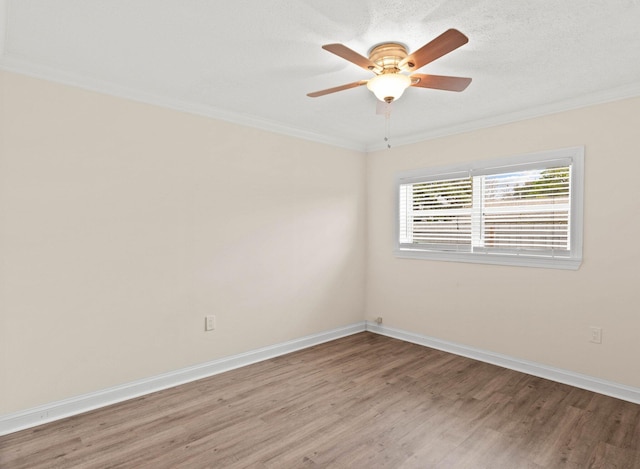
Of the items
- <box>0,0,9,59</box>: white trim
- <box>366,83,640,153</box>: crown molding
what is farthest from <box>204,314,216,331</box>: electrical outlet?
<box>366,83,640,153</box>: crown molding

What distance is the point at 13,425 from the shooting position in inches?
93.7

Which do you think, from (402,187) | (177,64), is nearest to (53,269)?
(177,64)

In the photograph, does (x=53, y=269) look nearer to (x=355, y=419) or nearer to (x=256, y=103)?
(x=256, y=103)

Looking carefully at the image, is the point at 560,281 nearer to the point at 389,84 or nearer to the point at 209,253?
the point at 389,84

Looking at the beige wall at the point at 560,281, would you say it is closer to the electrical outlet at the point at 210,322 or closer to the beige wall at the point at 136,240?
the beige wall at the point at 136,240

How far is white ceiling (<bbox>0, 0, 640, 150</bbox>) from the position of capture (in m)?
1.82

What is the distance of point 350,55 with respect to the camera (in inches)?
76.2

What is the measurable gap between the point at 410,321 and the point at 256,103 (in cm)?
291

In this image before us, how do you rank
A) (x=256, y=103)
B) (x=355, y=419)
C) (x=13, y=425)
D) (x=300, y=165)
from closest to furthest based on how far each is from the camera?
(x=13, y=425) → (x=355, y=419) → (x=256, y=103) → (x=300, y=165)

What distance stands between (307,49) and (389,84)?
535mm

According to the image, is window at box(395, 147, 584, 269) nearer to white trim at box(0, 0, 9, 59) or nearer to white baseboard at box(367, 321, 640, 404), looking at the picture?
white baseboard at box(367, 321, 640, 404)

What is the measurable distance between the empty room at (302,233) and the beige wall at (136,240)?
2cm

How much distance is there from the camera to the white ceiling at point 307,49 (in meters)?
1.82

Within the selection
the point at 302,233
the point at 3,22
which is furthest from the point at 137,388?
the point at 3,22
